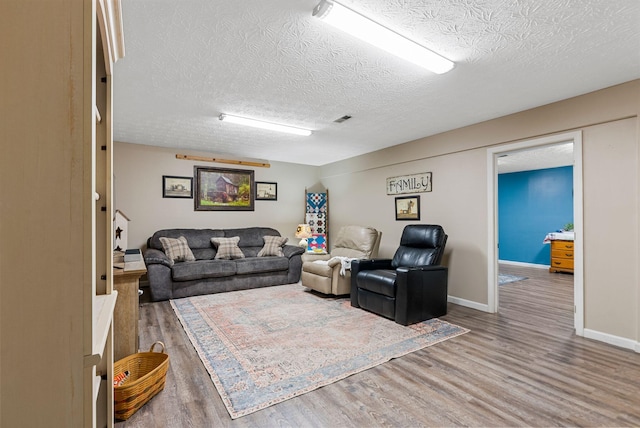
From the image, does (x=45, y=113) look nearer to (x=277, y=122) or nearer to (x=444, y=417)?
(x=444, y=417)

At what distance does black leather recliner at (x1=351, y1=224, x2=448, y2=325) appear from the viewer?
3285 mm

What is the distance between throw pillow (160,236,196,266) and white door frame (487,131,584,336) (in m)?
4.27

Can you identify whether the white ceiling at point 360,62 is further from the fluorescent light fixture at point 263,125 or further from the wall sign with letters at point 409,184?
the wall sign with letters at point 409,184

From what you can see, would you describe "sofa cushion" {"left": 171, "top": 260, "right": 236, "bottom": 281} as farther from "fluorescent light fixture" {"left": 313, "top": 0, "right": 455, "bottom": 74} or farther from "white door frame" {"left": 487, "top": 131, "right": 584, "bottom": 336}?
"fluorescent light fixture" {"left": 313, "top": 0, "right": 455, "bottom": 74}

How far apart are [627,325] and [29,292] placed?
407 centimetres

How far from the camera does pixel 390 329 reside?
3152 mm

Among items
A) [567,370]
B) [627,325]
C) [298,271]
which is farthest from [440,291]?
[298,271]

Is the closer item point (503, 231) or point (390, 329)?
point (390, 329)

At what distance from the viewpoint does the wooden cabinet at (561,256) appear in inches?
243

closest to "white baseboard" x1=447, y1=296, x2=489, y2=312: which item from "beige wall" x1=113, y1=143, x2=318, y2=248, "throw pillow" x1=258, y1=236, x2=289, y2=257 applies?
"throw pillow" x1=258, y1=236, x2=289, y2=257

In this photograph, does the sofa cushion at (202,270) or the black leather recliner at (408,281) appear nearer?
the black leather recliner at (408,281)

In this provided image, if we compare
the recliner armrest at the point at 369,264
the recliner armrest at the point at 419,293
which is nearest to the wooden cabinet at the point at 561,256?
the recliner armrest at the point at 419,293

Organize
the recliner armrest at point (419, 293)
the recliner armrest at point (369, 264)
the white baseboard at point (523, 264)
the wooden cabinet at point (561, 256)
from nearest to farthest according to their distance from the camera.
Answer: the recliner armrest at point (419, 293)
the recliner armrest at point (369, 264)
the wooden cabinet at point (561, 256)
the white baseboard at point (523, 264)

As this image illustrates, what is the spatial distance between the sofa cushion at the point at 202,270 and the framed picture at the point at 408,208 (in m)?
2.81
